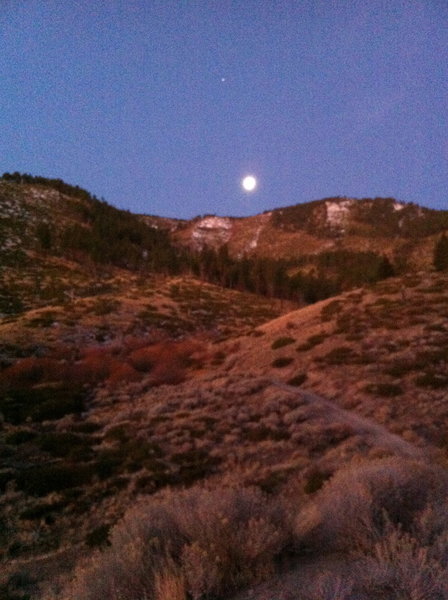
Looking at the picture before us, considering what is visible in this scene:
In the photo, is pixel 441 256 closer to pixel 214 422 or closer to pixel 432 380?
pixel 432 380

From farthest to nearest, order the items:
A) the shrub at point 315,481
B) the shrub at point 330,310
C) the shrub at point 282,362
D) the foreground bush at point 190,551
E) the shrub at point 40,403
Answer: the shrub at point 330,310 < the shrub at point 282,362 < the shrub at point 40,403 < the shrub at point 315,481 < the foreground bush at point 190,551

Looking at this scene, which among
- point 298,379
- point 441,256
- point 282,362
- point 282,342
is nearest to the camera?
point 298,379

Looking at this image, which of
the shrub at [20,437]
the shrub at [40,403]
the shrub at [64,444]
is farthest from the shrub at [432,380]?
the shrub at [40,403]

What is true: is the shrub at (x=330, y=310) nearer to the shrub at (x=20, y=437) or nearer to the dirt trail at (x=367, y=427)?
the dirt trail at (x=367, y=427)

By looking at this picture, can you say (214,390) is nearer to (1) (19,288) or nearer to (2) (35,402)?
(2) (35,402)

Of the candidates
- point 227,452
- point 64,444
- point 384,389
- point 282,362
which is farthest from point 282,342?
point 64,444

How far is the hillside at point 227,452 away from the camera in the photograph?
4.14 m

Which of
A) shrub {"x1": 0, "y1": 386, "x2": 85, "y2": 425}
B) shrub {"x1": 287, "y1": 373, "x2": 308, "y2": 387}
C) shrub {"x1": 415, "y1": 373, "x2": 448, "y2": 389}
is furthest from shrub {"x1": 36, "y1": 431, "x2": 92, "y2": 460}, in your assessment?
shrub {"x1": 415, "y1": 373, "x2": 448, "y2": 389}

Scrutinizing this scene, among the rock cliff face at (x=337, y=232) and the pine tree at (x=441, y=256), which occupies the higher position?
the rock cliff face at (x=337, y=232)

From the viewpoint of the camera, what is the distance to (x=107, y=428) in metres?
15.3

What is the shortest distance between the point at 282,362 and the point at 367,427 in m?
9.72

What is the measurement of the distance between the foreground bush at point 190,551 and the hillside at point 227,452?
2 centimetres

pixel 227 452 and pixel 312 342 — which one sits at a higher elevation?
pixel 312 342

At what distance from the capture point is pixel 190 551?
4.09 m
